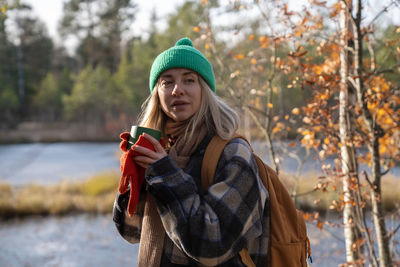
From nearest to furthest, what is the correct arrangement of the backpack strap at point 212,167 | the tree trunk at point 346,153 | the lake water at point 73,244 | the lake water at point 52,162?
the backpack strap at point 212,167, the tree trunk at point 346,153, the lake water at point 73,244, the lake water at point 52,162

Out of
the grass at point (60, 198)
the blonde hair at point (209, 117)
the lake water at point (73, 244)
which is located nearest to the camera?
the blonde hair at point (209, 117)

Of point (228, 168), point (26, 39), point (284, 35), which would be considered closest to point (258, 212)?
point (228, 168)

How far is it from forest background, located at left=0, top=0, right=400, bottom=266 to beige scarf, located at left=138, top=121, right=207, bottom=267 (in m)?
1.41

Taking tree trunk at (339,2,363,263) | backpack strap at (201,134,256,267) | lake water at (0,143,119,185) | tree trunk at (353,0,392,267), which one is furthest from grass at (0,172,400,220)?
backpack strap at (201,134,256,267)

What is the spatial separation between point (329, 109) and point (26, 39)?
40.3 meters

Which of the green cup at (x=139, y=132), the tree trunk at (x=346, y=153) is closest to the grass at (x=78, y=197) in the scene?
the tree trunk at (x=346, y=153)

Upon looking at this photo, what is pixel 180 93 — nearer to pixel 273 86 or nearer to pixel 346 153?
pixel 346 153

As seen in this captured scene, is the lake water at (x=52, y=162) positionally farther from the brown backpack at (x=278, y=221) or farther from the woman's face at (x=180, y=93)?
the brown backpack at (x=278, y=221)

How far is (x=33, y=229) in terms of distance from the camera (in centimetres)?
939

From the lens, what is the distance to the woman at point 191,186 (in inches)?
46.5

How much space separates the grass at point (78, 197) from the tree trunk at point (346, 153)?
21.1ft

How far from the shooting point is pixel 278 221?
135cm

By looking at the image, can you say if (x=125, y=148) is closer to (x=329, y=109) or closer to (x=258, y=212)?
(x=258, y=212)

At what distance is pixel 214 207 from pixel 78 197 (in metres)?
10.7
